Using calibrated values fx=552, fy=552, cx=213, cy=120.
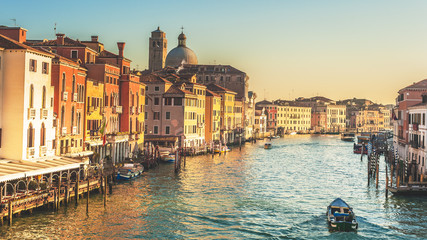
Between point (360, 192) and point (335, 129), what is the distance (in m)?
98.4

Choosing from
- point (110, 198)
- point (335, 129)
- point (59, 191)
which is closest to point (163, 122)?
point (110, 198)

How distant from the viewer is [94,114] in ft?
97.3

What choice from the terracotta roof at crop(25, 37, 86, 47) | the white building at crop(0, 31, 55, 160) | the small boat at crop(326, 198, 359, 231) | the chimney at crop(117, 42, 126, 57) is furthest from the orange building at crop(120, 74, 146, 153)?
the small boat at crop(326, 198, 359, 231)

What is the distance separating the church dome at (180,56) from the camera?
238 ft

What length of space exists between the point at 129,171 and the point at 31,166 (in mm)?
9307

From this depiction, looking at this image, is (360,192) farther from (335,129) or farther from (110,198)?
(335,129)

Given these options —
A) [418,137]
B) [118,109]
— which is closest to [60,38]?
[118,109]

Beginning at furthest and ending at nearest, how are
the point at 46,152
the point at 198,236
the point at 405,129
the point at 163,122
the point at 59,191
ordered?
the point at 163,122 → the point at 405,129 → the point at 46,152 → the point at 59,191 → the point at 198,236

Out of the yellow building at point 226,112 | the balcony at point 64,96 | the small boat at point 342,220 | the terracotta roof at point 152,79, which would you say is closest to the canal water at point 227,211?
the small boat at point 342,220

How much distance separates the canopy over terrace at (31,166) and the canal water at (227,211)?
56.9 inches

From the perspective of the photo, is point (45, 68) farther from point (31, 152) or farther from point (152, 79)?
point (152, 79)

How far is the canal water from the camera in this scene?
18094 millimetres

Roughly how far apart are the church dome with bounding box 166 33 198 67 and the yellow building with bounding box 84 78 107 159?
4155cm

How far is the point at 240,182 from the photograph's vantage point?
30.1 m
